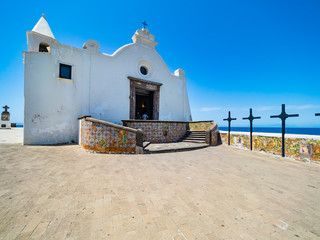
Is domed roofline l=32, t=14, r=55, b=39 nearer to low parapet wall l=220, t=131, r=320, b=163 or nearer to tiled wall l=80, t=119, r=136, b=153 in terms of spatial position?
tiled wall l=80, t=119, r=136, b=153

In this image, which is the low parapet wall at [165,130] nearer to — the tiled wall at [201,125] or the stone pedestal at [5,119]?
the tiled wall at [201,125]

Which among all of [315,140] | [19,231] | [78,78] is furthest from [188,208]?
[78,78]

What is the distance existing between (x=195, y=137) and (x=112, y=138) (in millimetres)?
6449

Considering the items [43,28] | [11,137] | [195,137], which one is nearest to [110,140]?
[195,137]

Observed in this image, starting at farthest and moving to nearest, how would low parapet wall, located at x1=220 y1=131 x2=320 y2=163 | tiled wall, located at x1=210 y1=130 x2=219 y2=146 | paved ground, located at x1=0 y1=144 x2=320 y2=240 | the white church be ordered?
tiled wall, located at x1=210 y1=130 x2=219 y2=146
the white church
low parapet wall, located at x1=220 y1=131 x2=320 y2=163
paved ground, located at x1=0 y1=144 x2=320 y2=240

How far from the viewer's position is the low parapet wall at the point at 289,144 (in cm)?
510

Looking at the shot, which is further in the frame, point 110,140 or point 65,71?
point 65,71

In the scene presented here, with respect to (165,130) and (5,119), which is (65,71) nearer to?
(165,130)

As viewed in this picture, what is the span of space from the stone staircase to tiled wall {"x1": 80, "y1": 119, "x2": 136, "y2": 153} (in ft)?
16.9

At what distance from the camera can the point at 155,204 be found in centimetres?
239

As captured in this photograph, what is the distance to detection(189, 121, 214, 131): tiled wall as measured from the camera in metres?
10.6

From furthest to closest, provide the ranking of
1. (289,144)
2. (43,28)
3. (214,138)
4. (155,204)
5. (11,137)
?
(43,28)
(11,137)
(214,138)
(289,144)
(155,204)

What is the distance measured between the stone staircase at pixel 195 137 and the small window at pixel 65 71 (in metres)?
9.88

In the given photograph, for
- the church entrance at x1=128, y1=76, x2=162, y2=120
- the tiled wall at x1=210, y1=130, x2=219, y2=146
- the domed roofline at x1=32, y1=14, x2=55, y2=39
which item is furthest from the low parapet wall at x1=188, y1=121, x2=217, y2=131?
the domed roofline at x1=32, y1=14, x2=55, y2=39
